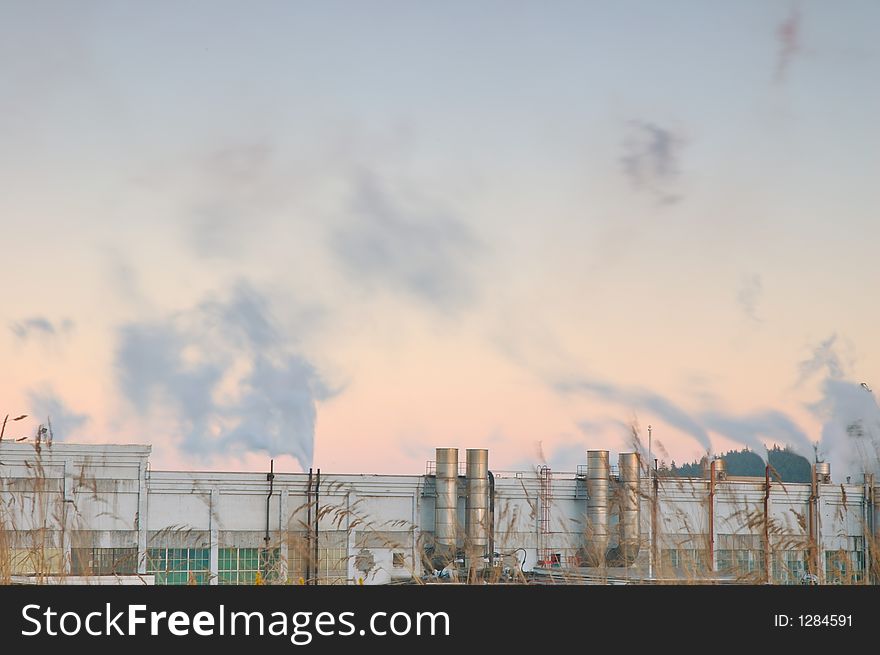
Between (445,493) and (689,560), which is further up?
(445,493)

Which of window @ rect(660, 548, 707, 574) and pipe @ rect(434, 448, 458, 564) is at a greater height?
pipe @ rect(434, 448, 458, 564)

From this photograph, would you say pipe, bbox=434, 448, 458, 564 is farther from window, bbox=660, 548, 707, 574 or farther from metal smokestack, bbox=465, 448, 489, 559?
window, bbox=660, 548, 707, 574

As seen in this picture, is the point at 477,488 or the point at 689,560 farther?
the point at 477,488

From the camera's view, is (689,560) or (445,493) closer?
(689,560)

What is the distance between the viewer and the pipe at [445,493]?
1355 inches

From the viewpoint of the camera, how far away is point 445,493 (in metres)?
35.0

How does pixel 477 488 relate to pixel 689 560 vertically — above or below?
above

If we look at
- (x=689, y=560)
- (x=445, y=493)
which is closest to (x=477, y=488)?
(x=445, y=493)

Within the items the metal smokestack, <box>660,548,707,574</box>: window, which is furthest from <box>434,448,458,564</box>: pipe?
<box>660,548,707,574</box>: window

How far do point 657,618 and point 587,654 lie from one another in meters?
0.25

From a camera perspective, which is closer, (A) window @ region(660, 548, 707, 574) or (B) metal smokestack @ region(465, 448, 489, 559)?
(A) window @ region(660, 548, 707, 574)

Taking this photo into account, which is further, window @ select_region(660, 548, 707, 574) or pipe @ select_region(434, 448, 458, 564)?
pipe @ select_region(434, 448, 458, 564)

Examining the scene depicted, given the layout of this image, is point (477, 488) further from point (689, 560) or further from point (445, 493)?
point (689, 560)

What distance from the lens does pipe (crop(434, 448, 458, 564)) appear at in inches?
1355
